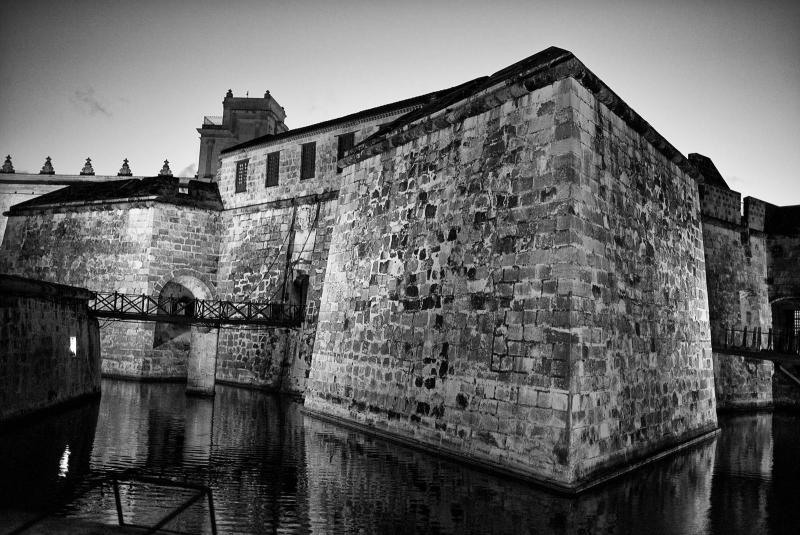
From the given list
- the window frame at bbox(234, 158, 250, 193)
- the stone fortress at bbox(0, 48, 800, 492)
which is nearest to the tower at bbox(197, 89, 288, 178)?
the window frame at bbox(234, 158, 250, 193)

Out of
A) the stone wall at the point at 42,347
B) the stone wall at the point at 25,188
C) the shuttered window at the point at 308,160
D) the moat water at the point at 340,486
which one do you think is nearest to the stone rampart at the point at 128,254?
the shuttered window at the point at 308,160

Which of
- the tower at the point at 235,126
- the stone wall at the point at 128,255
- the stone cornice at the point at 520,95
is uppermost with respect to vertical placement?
the tower at the point at 235,126

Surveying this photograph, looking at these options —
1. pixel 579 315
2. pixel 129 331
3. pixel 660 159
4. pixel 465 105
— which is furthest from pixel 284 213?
pixel 579 315

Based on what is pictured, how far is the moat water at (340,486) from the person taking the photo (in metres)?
5.99

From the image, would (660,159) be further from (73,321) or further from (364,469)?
(73,321)

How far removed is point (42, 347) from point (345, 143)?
1064 centimetres

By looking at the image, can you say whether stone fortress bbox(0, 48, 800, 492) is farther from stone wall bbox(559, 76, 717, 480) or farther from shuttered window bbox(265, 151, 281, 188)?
shuttered window bbox(265, 151, 281, 188)

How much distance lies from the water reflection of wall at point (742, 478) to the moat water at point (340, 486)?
31mm

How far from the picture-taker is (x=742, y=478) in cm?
881

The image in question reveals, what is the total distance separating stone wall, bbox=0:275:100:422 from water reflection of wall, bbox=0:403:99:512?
59cm

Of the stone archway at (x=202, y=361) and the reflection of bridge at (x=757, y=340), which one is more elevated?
the reflection of bridge at (x=757, y=340)

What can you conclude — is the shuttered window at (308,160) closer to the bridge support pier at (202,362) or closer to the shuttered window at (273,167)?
the shuttered window at (273,167)

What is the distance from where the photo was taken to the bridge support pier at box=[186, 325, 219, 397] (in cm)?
1659

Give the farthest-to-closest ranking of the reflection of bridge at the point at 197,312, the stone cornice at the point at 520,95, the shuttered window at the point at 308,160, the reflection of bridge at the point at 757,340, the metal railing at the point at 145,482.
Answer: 1. the shuttered window at the point at 308,160
2. the reflection of bridge at the point at 757,340
3. the reflection of bridge at the point at 197,312
4. the stone cornice at the point at 520,95
5. the metal railing at the point at 145,482
